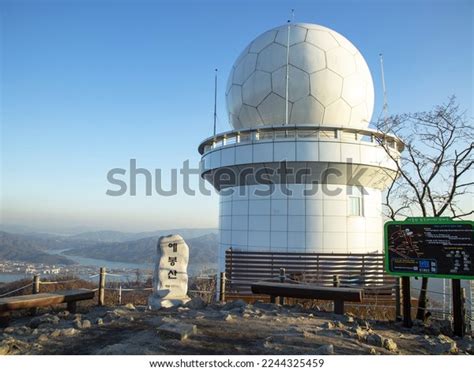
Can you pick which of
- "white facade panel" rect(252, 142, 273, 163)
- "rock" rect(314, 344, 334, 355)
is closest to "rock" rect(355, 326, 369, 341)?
"rock" rect(314, 344, 334, 355)

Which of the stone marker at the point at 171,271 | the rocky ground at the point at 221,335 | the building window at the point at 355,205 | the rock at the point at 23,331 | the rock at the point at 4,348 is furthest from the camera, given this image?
the building window at the point at 355,205

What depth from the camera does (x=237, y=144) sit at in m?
13.5

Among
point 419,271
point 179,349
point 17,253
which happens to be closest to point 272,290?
point 419,271

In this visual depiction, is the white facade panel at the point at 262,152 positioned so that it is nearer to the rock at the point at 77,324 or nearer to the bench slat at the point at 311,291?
the bench slat at the point at 311,291

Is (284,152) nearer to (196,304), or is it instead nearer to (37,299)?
(196,304)

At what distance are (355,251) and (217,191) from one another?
657 cm

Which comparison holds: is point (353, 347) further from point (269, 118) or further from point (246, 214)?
point (269, 118)

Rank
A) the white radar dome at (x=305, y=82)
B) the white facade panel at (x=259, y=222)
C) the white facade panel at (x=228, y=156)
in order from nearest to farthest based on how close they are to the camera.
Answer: the white facade panel at (x=259, y=222) → the white facade panel at (x=228, y=156) → the white radar dome at (x=305, y=82)

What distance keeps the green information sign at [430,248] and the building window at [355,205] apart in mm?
5856

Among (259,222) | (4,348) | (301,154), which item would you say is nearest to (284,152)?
(301,154)

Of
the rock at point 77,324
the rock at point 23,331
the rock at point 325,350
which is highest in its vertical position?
the rock at point 325,350

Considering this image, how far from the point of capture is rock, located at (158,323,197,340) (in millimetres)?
5438

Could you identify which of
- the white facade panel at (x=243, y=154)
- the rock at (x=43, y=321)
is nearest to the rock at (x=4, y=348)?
the rock at (x=43, y=321)

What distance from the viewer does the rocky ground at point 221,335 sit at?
5.07m
